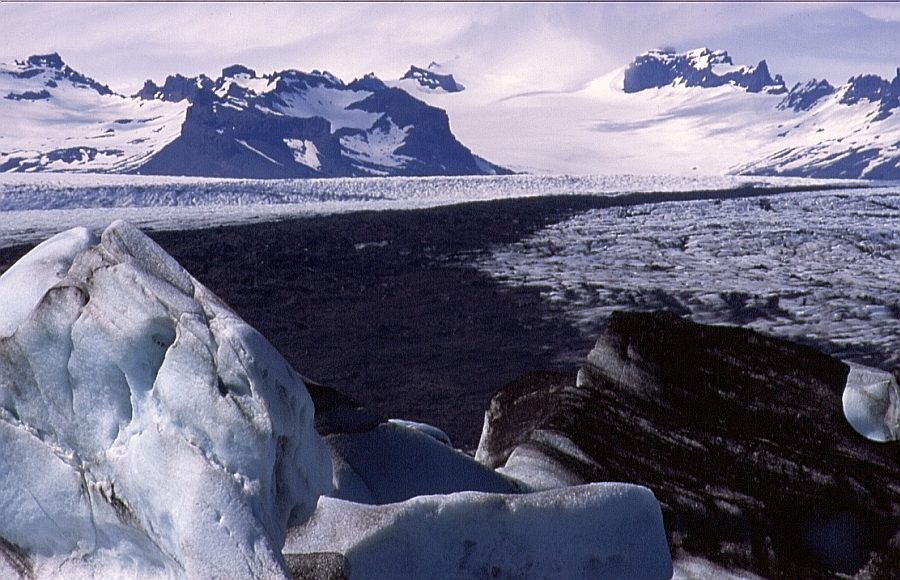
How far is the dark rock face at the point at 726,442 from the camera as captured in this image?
183 inches

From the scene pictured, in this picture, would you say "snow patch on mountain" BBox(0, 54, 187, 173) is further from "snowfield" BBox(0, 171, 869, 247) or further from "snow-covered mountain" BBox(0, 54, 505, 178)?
"snowfield" BBox(0, 171, 869, 247)

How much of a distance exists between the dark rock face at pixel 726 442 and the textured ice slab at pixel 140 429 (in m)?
1.93

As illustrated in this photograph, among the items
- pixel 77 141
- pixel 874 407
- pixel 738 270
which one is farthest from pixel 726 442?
pixel 77 141

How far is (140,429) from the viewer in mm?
3109

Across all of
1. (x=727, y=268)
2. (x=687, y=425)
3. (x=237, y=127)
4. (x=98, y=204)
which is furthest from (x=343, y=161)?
(x=687, y=425)

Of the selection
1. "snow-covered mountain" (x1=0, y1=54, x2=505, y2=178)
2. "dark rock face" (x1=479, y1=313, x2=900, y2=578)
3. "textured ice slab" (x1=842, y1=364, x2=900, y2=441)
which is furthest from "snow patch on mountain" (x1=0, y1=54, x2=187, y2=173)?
"textured ice slab" (x1=842, y1=364, x2=900, y2=441)

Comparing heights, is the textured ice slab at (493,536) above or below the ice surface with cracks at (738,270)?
above

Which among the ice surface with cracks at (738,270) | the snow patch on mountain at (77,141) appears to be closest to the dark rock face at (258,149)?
the snow patch on mountain at (77,141)

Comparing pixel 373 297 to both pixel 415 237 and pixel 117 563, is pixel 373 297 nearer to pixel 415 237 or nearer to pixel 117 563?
pixel 415 237

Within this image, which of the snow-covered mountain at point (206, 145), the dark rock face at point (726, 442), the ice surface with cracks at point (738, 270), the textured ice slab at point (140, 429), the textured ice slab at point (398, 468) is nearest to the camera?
the textured ice slab at point (140, 429)

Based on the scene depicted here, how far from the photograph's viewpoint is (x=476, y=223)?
81.1 feet

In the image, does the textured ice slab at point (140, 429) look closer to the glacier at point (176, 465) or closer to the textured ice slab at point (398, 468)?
the glacier at point (176, 465)

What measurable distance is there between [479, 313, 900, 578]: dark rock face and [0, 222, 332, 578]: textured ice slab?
6.32 feet

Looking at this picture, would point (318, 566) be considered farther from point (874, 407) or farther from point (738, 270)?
point (738, 270)
